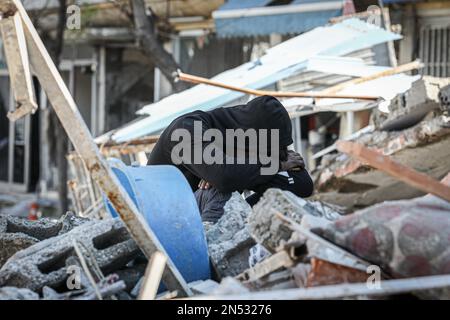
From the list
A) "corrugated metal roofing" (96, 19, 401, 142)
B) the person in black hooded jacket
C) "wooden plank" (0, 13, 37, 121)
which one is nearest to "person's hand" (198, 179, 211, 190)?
the person in black hooded jacket

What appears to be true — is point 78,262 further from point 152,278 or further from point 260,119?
point 260,119

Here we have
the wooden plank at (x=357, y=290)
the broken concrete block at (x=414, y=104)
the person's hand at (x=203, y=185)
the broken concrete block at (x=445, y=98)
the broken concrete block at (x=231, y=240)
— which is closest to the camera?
the wooden plank at (x=357, y=290)

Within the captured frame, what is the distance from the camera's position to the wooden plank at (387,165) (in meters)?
2.45

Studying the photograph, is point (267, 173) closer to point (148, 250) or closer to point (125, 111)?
point (148, 250)

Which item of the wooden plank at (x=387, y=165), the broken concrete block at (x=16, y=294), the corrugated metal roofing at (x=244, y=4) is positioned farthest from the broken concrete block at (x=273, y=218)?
the corrugated metal roofing at (x=244, y=4)

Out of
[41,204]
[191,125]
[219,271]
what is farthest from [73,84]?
[219,271]

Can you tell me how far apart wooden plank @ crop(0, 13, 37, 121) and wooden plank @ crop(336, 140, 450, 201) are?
1231 millimetres

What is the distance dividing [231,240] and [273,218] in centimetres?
69

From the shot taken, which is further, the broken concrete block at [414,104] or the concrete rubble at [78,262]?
the broken concrete block at [414,104]

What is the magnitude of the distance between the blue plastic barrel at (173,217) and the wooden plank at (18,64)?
51cm

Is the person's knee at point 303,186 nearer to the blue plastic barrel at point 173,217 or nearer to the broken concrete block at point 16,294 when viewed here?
the blue plastic barrel at point 173,217

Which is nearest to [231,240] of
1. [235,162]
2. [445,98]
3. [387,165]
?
[235,162]

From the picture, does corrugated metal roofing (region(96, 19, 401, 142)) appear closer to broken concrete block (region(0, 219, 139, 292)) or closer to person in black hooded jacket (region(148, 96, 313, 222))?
person in black hooded jacket (region(148, 96, 313, 222))

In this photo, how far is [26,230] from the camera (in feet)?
12.2
